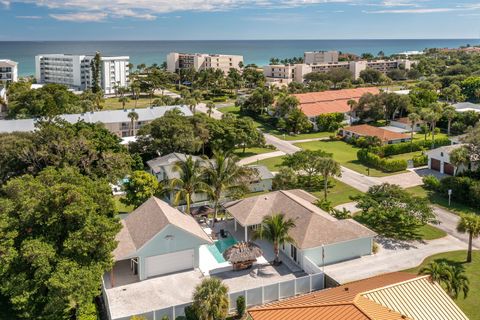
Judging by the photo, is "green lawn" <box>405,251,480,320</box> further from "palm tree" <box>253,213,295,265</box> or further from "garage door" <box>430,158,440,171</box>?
"garage door" <box>430,158,440,171</box>

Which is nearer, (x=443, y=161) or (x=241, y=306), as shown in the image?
(x=241, y=306)

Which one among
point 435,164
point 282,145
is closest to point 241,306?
point 435,164

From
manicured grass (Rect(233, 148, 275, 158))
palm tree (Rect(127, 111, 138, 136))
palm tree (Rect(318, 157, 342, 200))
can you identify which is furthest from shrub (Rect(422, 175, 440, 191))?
palm tree (Rect(127, 111, 138, 136))

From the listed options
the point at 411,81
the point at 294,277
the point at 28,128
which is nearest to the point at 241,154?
the point at 28,128

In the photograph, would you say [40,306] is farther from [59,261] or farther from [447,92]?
[447,92]

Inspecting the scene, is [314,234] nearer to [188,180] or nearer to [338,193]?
[188,180]
